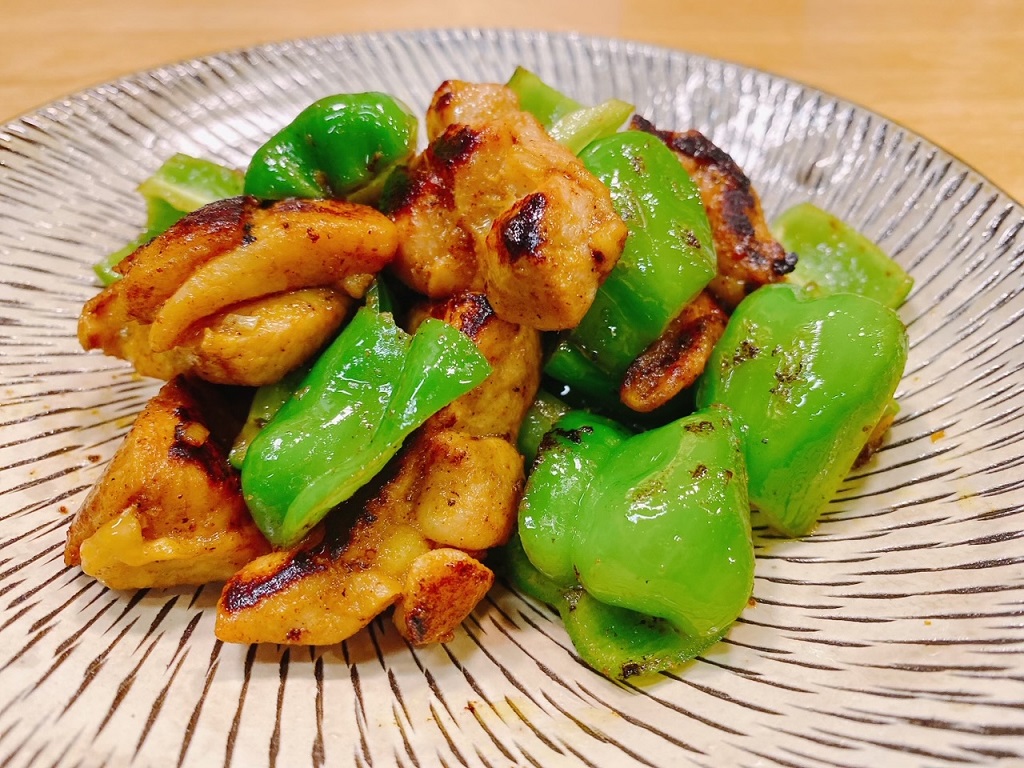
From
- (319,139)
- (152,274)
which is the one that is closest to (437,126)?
(319,139)

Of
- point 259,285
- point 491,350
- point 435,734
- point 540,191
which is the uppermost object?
point 540,191

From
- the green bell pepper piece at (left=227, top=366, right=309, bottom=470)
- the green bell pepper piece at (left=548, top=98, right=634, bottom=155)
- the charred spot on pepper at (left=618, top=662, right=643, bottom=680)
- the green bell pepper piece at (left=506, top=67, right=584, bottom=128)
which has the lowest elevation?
the charred spot on pepper at (left=618, top=662, right=643, bottom=680)

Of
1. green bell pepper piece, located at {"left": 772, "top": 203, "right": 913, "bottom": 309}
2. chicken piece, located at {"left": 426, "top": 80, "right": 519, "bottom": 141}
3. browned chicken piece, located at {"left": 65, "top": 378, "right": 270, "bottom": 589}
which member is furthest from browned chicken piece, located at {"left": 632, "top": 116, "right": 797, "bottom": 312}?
browned chicken piece, located at {"left": 65, "top": 378, "right": 270, "bottom": 589}

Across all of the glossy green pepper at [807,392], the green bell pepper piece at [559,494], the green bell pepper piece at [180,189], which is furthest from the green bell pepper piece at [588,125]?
the green bell pepper piece at [180,189]

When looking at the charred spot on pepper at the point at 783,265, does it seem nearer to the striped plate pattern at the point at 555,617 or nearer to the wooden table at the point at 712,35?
the striped plate pattern at the point at 555,617

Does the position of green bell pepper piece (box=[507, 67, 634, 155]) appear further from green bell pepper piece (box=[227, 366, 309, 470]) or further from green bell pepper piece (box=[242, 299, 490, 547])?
green bell pepper piece (box=[227, 366, 309, 470])

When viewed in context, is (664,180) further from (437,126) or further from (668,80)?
(668,80)
